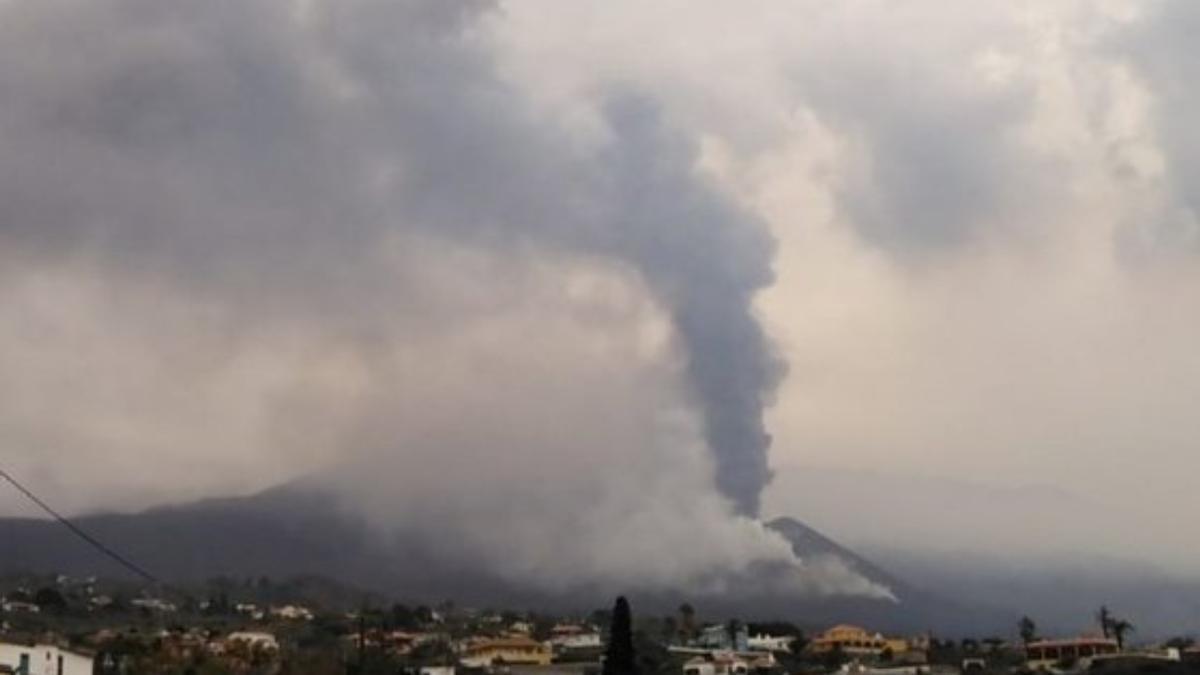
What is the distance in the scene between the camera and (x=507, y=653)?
479 feet

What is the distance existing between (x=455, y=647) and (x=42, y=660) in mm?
76753

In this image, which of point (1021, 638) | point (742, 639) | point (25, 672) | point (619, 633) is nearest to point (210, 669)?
point (25, 672)

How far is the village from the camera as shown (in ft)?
334

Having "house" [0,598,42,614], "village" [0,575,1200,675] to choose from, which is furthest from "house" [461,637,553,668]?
"house" [0,598,42,614]

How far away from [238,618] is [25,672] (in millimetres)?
113550

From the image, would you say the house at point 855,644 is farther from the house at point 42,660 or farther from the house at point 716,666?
the house at point 42,660

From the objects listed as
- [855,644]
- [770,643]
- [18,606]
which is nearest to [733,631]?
[770,643]

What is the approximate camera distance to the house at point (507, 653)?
141 meters

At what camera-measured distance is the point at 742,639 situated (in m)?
163

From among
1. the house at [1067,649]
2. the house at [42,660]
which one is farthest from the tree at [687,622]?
the house at [42,660]

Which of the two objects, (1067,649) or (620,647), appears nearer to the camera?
(620,647)

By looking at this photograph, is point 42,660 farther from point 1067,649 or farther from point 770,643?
point 770,643

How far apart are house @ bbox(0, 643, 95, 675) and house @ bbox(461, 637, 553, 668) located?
53.6m

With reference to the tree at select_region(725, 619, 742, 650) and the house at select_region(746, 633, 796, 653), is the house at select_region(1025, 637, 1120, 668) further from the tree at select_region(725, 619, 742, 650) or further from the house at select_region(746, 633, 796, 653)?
the tree at select_region(725, 619, 742, 650)
